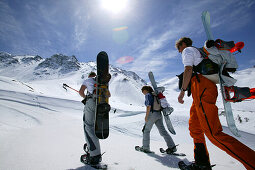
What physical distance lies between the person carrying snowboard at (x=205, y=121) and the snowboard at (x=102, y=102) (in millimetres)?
1637

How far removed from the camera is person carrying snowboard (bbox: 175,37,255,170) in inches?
63.8

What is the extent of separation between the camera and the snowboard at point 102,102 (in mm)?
2623

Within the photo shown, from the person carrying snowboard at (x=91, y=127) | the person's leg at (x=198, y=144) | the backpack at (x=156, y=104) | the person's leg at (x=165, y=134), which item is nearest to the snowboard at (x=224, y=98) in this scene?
the person's leg at (x=198, y=144)

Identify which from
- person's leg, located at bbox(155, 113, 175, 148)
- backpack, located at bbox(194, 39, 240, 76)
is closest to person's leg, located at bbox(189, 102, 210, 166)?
backpack, located at bbox(194, 39, 240, 76)

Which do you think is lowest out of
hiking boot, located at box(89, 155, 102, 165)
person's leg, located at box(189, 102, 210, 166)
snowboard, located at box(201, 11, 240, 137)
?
hiking boot, located at box(89, 155, 102, 165)

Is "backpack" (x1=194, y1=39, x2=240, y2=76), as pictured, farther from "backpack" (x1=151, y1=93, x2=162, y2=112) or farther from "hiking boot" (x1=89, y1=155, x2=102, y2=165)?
"hiking boot" (x1=89, y1=155, x2=102, y2=165)

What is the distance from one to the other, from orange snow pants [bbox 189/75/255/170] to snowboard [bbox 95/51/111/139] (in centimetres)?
171

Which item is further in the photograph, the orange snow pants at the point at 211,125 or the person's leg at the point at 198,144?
the person's leg at the point at 198,144

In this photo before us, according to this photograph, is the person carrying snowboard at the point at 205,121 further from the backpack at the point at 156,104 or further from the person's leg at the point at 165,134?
the backpack at the point at 156,104

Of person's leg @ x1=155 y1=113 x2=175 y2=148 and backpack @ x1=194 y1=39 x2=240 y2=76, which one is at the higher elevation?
backpack @ x1=194 y1=39 x2=240 y2=76

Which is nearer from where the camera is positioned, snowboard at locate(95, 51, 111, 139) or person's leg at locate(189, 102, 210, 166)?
person's leg at locate(189, 102, 210, 166)

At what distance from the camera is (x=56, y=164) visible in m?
2.48

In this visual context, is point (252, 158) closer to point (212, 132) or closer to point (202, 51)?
Result: point (212, 132)

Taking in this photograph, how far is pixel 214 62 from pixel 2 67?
265 m
